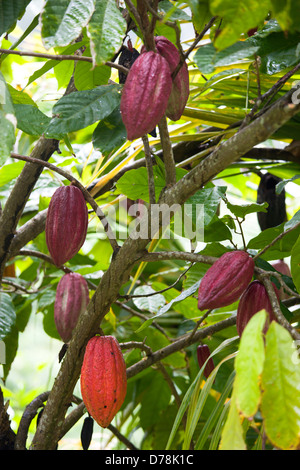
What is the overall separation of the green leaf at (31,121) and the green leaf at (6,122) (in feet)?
0.49

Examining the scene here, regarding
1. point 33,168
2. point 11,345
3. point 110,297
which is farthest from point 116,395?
point 11,345

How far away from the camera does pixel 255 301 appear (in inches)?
21.0

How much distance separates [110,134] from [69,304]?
0.34 m

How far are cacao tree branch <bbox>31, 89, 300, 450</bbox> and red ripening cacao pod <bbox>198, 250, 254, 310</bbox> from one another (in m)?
0.08

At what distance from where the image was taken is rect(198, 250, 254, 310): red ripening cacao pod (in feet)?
1.72

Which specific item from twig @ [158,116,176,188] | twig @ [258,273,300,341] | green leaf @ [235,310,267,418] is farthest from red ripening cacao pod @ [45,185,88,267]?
green leaf @ [235,310,267,418]

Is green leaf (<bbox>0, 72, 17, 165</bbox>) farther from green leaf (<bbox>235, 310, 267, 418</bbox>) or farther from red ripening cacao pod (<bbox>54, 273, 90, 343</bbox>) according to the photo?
red ripening cacao pod (<bbox>54, 273, 90, 343</bbox>)

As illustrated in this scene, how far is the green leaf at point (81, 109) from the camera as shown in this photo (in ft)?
1.72

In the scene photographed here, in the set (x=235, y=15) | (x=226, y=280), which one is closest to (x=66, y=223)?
(x=226, y=280)

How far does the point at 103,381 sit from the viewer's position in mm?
566

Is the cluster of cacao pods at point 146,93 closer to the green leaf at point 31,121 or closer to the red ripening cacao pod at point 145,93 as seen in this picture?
the red ripening cacao pod at point 145,93

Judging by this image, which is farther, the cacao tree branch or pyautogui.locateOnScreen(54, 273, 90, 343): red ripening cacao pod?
pyautogui.locateOnScreen(54, 273, 90, 343): red ripening cacao pod
